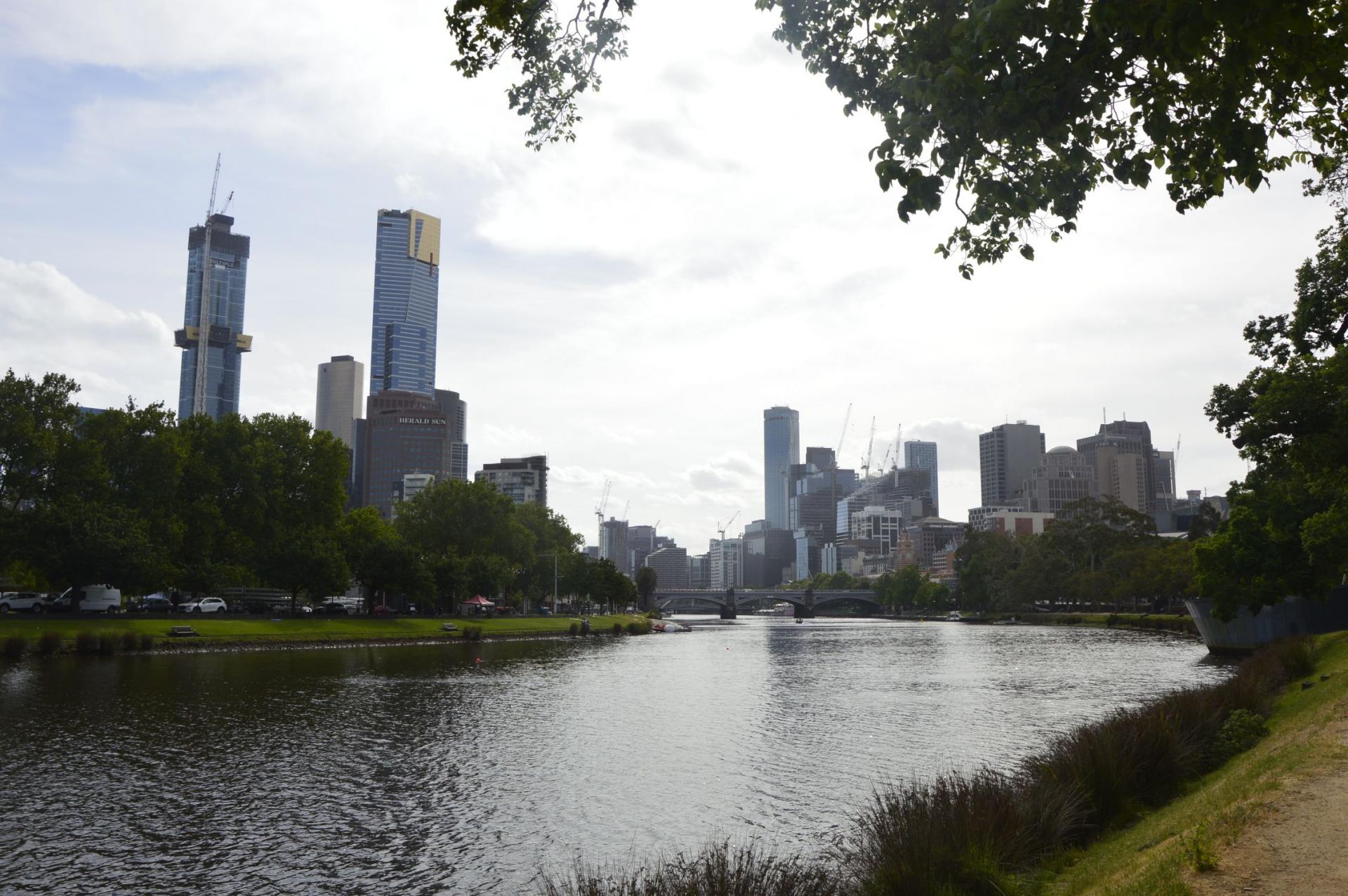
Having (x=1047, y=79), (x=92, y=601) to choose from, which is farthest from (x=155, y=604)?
(x=1047, y=79)

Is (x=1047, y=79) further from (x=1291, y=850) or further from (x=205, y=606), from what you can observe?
(x=205, y=606)

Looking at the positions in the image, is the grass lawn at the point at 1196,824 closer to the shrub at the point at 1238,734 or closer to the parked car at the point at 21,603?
the shrub at the point at 1238,734

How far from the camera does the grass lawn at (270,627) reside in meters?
79.6

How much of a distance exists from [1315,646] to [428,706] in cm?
4917

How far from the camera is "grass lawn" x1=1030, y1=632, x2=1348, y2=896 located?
13.4m

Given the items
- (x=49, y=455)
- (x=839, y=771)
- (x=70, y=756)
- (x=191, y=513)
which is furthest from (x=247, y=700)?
(x=191, y=513)

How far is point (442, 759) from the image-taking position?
35.8 m

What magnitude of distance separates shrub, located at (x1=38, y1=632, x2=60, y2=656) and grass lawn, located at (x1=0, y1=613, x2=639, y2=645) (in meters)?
1.12

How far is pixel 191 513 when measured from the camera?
100 meters

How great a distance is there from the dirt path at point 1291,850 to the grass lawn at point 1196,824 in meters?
0.24

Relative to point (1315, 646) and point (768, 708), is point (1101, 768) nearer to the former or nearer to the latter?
point (768, 708)

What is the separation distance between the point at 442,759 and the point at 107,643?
53290mm

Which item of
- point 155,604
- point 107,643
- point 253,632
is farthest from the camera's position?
point 155,604

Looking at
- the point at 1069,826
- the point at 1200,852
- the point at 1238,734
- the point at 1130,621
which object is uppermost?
the point at 1200,852
